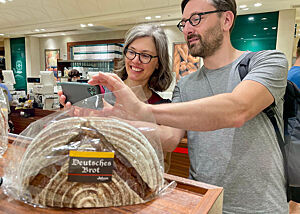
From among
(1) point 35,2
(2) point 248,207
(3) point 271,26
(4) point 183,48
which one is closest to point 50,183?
(2) point 248,207

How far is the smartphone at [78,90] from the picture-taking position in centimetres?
73

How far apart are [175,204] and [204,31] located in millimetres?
875

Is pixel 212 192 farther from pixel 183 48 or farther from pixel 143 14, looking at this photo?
pixel 183 48

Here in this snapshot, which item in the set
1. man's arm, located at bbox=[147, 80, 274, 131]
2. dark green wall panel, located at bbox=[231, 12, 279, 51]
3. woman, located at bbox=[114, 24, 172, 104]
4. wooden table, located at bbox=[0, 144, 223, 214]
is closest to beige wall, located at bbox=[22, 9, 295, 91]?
dark green wall panel, located at bbox=[231, 12, 279, 51]

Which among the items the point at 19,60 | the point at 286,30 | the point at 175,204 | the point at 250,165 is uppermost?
the point at 286,30

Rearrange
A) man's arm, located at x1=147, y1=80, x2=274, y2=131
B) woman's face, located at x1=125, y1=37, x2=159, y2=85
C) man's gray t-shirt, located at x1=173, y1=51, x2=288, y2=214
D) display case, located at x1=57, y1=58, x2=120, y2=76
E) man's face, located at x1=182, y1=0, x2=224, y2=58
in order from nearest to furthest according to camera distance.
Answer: man's arm, located at x1=147, y1=80, x2=274, y2=131, man's gray t-shirt, located at x1=173, y1=51, x2=288, y2=214, man's face, located at x1=182, y1=0, x2=224, y2=58, woman's face, located at x1=125, y1=37, x2=159, y2=85, display case, located at x1=57, y1=58, x2=120, y2=76

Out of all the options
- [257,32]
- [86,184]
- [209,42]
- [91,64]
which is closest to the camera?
[86,184]

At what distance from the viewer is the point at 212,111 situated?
2.24ft

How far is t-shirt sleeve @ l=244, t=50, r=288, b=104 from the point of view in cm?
81

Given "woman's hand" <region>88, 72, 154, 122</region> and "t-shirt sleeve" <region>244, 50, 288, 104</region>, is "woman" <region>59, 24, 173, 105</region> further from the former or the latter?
"woman's hand" <region>88, 72, 154, 122</region>

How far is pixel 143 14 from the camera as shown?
20.5 ft

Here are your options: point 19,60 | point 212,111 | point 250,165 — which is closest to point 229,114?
point 212,111

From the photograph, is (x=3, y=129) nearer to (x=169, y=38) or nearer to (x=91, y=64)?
(x=169, y=38)

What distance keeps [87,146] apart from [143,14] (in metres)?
6.40
